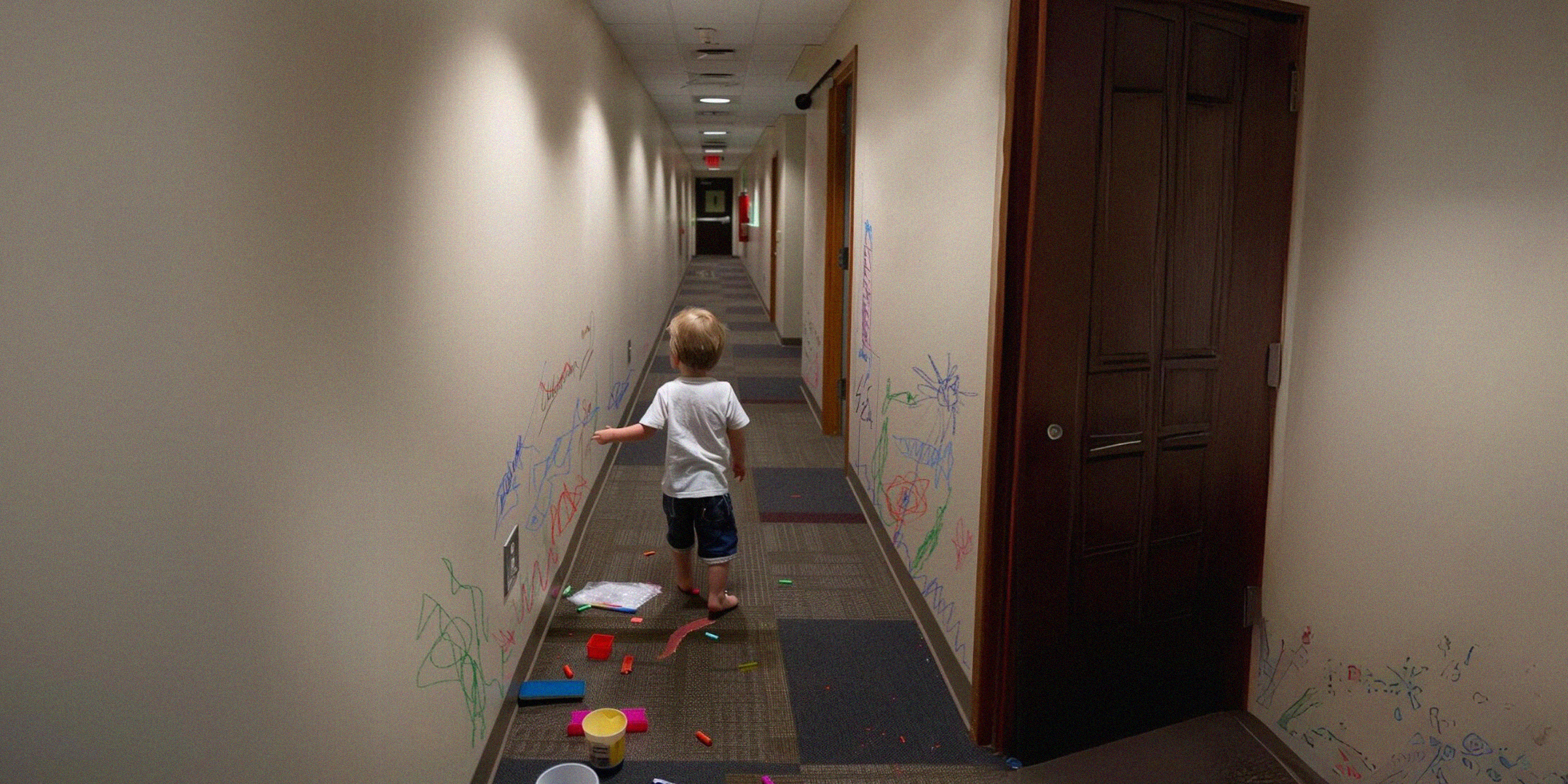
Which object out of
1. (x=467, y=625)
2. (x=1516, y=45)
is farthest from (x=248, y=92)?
(x=1516, y=45)

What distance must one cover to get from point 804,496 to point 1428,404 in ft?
9.43

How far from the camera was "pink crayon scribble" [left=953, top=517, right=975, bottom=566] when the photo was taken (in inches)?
98.5

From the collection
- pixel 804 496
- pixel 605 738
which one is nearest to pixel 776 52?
pixel 804 496

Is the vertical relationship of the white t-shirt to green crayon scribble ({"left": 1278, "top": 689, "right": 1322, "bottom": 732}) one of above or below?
above

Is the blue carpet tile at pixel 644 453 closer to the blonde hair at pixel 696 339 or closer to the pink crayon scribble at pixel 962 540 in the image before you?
the blonde hair at pixel 696 339

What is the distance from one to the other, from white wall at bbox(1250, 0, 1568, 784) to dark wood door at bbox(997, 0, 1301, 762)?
0.33 feet

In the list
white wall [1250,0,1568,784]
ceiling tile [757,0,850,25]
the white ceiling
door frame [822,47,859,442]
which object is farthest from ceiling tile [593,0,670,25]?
white wall [1250,0,1568,784]

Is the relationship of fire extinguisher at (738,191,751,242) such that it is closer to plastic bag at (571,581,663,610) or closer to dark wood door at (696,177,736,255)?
dark wood door at (696,177,736,255)

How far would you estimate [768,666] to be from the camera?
2.73m

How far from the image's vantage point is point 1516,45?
158 centimetres

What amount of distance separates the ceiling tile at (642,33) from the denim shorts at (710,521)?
2.86m

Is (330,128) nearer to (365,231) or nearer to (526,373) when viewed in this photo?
(365,231)

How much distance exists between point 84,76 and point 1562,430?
2.05 meters

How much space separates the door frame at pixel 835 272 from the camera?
17.4ft
